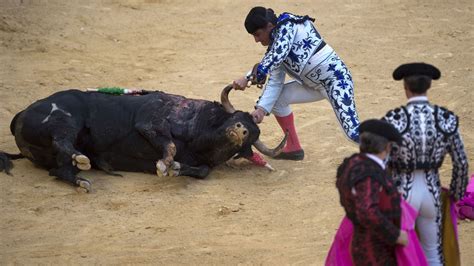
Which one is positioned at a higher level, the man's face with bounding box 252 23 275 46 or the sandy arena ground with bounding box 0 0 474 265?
the man's face with bounding box 252 23 275 46

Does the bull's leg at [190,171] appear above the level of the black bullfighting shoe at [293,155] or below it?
below

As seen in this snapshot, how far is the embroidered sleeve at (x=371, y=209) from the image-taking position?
4926 mm

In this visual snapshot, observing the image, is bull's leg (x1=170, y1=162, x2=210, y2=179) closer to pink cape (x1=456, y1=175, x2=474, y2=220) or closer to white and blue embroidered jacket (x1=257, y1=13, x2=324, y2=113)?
white and blue embroidered jacket (x1=257, y1=13, x2=324, y2=113)

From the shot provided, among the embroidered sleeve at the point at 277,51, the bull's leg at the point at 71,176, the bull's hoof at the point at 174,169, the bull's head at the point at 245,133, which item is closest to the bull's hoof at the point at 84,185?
the bull's leg at the point at 71,176

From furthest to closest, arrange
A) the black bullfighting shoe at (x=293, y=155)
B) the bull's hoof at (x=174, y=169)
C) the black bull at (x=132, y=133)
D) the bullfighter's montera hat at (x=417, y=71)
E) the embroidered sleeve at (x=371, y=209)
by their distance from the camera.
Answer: the black bullfighting shoe at (x=293, y=155)
the black bull at (x=132, y=133)
the bull's hoof at (x=174, y=169)
the bullfighter's montera hat at (x=417, y=71)
the embroidered sleeve at (x=371, y=209)

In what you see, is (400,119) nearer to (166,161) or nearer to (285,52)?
(285,52)

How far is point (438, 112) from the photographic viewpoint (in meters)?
5.38

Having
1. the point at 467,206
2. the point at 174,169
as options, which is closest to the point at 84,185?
the point at 174,169

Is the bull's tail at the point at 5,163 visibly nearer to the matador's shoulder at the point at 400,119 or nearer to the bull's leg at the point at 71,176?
the bull's leg at the point at 71,176

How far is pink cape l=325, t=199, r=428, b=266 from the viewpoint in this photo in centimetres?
513

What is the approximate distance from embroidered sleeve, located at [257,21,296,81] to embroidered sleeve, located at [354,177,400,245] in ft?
10.6

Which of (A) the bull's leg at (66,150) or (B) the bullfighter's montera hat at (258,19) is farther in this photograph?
(A) the bull's leg at (66,150)

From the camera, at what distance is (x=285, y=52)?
8.09 m

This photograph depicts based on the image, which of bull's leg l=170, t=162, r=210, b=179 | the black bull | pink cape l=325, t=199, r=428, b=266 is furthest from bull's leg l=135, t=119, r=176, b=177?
pink cape l=325, t=199, r=428, b=266
